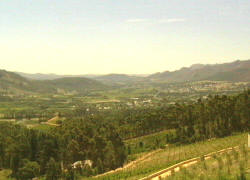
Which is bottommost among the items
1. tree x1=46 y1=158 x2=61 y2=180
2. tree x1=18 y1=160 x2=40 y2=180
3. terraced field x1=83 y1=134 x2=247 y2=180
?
tree x1=18 y1=160 x2=40 y2=180

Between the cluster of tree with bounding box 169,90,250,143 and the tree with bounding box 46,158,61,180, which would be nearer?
the tree with bounding box 46,158,61,180

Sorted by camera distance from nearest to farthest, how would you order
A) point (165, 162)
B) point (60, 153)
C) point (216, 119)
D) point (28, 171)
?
point (165, 162) < point (28, 171) < point (60, 153) < point (216, 119)

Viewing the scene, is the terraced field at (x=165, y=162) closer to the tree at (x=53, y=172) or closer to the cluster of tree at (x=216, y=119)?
the cluster of tree at (x=216, y=119)

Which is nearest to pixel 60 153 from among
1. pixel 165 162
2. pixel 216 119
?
pixel 165 162

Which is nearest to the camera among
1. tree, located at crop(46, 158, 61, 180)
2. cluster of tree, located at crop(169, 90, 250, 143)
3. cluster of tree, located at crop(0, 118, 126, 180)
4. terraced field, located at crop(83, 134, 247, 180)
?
terraced field, located at crop(83, 134, 247, 180)

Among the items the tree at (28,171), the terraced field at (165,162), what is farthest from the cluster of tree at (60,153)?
the terraced field at (165,162)

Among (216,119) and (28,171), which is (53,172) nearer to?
(28,171)

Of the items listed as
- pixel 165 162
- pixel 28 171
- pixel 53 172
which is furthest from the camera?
pixel 28 171

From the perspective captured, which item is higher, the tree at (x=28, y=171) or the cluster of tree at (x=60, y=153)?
the cluster of tree at (x=60, y=153)

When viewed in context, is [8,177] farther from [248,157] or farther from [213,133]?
[248,157]

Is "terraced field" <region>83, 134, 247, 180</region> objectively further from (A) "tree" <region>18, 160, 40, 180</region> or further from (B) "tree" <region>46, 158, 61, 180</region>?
(A) "tree" <region>18, 160, 40, 180</region>

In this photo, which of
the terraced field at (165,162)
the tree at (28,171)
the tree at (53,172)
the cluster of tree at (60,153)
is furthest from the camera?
the tree at (28,171)

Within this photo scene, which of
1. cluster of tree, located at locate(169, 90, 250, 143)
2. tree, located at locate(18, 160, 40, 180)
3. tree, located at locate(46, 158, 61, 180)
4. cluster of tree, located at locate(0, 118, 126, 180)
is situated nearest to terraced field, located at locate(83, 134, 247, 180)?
cluster of tree, located at locate(0, 118, 126, 180)

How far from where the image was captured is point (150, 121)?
127312mm
